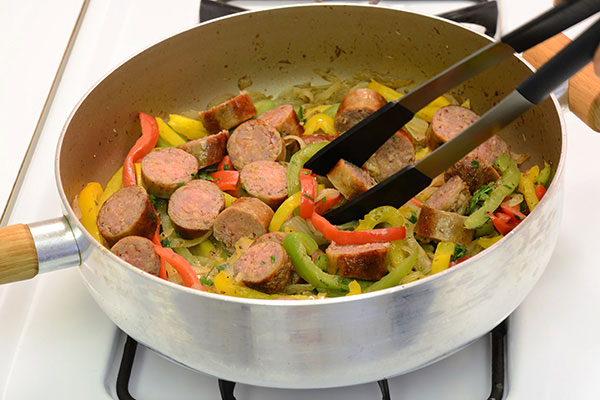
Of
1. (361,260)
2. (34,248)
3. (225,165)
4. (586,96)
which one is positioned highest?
(586,96)

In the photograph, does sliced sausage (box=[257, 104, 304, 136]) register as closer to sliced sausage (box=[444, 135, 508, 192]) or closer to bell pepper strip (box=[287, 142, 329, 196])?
bell pepper strip (box=[287, 142, 329, 196])

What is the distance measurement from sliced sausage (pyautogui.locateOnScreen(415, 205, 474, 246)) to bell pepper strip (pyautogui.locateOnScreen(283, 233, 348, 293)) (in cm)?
22

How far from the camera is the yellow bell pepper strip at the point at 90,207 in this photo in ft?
5.19

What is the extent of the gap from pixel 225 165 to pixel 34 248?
646 millimetres

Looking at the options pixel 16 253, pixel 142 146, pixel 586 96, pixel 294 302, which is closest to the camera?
pixel 294 302

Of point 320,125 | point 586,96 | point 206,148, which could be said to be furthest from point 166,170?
point 586,96

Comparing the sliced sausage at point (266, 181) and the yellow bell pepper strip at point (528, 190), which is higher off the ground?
the yellow bell pepper strip at point (528, 190)

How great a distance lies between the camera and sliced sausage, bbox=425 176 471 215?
1.55 metres

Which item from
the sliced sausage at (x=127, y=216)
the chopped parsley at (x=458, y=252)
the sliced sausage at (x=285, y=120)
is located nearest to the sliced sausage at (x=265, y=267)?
the sliced sausage at (x=127, y=216)

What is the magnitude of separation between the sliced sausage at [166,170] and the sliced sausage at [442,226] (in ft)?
1.93

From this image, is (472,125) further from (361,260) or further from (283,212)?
(283,212)

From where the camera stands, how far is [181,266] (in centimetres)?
149

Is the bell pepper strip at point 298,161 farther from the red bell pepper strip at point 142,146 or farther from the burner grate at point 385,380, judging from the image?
the burner grate at point 385,380

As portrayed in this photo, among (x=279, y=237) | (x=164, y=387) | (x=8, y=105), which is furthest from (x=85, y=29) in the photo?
(x=164, y=387)
